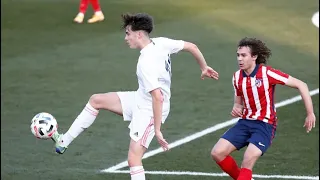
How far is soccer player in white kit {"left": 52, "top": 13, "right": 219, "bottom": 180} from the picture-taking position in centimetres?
928

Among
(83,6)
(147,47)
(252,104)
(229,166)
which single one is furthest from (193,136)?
(83,6)

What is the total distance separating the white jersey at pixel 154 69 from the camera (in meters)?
9.27

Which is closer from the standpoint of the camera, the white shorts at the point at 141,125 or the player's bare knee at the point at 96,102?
the white shorts at the point at 141,125

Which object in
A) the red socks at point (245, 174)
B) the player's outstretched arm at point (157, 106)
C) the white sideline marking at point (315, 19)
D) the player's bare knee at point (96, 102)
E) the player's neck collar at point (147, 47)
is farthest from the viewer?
the white sideline marking at point (315, 19)

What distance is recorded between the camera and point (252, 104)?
32.2 feet

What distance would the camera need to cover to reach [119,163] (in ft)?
41.0

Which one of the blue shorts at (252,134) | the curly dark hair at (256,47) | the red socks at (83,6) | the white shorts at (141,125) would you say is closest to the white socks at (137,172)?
the white shorts at (141,125)

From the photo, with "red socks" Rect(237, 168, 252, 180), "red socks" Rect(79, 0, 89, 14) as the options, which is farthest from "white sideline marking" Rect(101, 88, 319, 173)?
"red socks" Rect(79, 0, 89, 14)

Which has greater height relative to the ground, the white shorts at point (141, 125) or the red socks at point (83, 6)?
the white shorts at point (141, 125)

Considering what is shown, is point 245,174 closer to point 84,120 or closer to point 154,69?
point 154,69

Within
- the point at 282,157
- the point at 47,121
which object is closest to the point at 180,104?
the point at 282,157

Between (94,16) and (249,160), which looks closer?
(249,160)

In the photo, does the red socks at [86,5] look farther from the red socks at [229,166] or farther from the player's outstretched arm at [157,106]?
the player's outstretched arm at [157,106]

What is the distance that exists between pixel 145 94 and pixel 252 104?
117 cm
